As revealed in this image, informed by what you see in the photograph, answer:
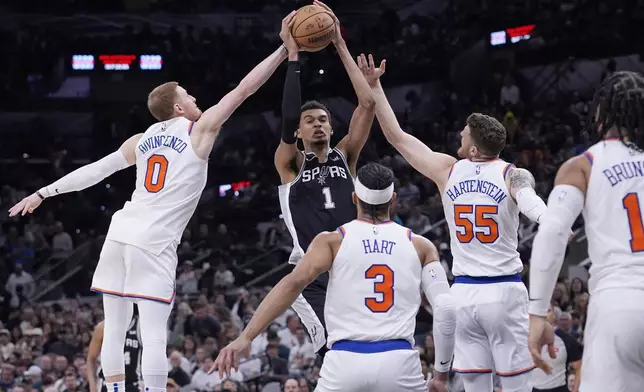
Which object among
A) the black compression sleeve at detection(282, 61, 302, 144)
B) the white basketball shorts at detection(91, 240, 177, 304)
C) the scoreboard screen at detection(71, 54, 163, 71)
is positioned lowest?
the white basketball shorts at detection(91, 240, 177, 304)

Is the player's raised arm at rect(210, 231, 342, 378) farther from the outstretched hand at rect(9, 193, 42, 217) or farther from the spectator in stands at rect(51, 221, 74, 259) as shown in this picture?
the spectator in stands at rect(51, 221, 74, 259)

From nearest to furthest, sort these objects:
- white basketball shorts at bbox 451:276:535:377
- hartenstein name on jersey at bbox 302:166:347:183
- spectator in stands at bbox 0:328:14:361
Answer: white basketball shorts at bbox 451:276:535:377 < hartenstein name on jersey at bbox 302:166:347:183 < spectator in stands at bbox 0:328:14:361

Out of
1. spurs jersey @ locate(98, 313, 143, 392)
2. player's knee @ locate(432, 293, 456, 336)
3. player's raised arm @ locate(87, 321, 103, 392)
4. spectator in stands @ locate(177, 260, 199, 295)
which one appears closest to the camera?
player's knee @ locate(432, 293, 456, 336)

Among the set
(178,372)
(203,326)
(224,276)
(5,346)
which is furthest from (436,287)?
(224,276)

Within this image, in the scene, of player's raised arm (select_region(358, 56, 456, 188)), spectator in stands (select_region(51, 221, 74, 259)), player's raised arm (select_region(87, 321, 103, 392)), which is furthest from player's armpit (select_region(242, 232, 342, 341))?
spectator in stands (select_region(51, 221, 74, 259))

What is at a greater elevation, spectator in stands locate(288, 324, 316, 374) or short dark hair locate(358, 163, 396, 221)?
short dark hair locate(358, 163, 396, 221)

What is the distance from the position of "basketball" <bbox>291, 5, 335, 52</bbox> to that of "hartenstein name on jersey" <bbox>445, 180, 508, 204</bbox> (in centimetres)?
169

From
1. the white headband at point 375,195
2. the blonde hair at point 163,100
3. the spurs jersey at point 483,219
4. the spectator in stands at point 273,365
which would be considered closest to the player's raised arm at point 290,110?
the blonde hair at point 163,100

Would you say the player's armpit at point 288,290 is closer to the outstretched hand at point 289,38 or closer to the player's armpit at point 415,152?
the player's armpit at point 415,152

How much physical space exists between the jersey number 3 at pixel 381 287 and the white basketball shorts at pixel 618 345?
4.43ft

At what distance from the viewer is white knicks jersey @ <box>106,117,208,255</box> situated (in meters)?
7.68

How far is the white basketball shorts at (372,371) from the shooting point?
5.67 meters

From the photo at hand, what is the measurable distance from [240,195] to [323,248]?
1711 centimetres

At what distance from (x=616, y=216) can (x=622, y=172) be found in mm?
218
